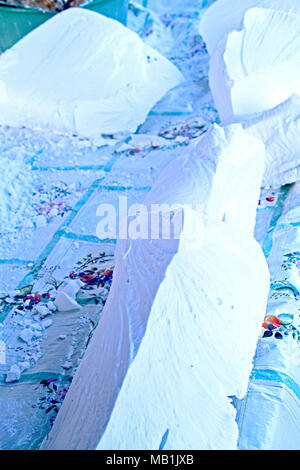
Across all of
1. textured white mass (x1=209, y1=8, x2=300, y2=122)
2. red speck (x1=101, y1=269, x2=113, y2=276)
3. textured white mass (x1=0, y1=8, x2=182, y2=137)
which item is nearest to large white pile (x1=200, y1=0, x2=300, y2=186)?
textured white mass (x1=209, y1=8, x2=300, y2=122)

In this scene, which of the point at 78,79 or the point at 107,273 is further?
the point at 78,79

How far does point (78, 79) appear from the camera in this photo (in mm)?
2059

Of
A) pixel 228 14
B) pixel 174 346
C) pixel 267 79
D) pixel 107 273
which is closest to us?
pixel 174 346

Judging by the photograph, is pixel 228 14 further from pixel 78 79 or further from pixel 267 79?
pixel 78 79

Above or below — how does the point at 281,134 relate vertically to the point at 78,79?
below

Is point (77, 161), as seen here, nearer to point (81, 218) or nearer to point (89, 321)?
point (81, 218)

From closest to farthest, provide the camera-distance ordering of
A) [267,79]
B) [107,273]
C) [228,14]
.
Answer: [107,273] → [267,79] → [228,14]

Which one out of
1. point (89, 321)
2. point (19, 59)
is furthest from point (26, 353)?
point (19, 59)

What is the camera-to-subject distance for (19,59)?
2.15 meters

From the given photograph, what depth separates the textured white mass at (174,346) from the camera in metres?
0.61

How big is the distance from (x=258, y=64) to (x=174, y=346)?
1.23m
